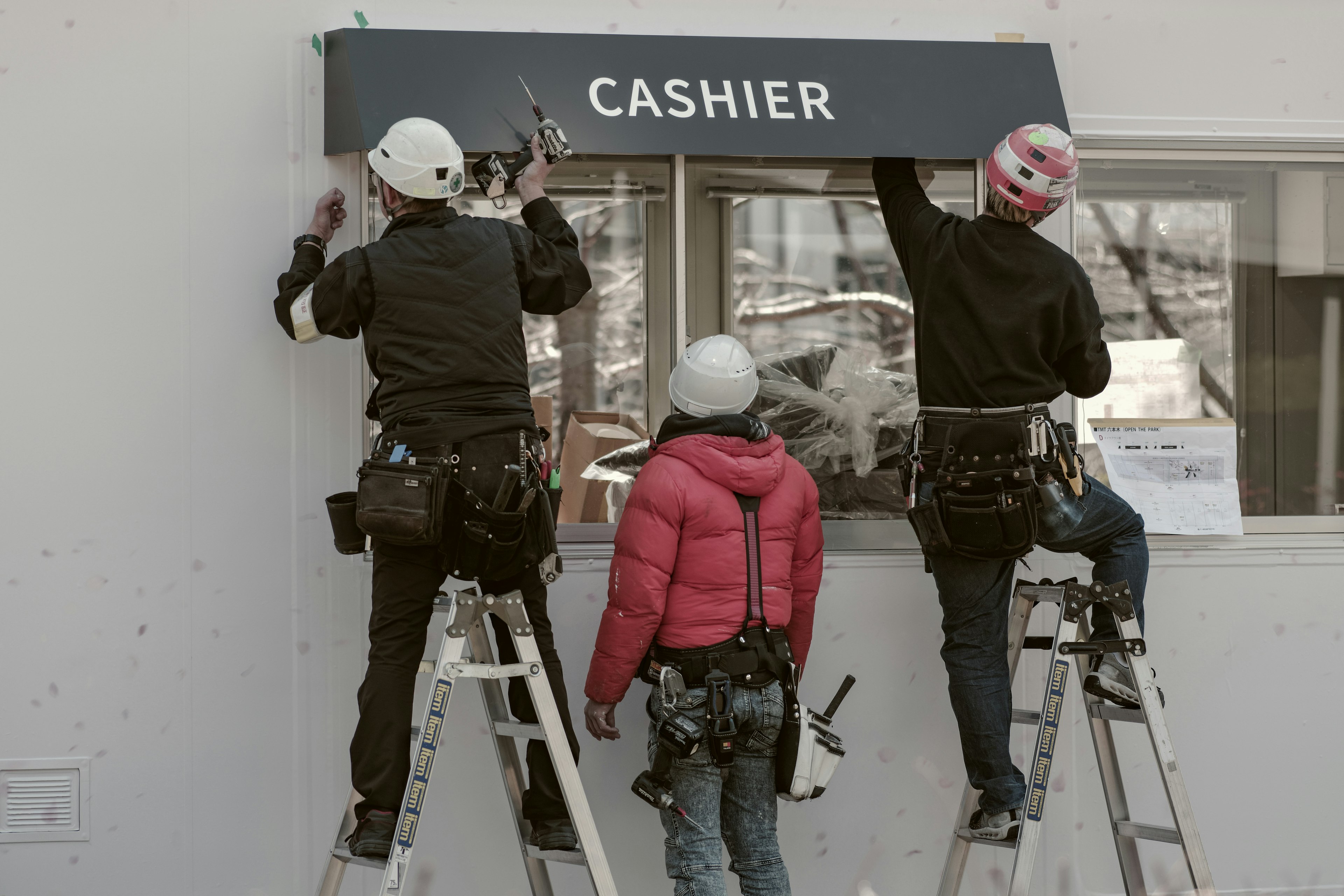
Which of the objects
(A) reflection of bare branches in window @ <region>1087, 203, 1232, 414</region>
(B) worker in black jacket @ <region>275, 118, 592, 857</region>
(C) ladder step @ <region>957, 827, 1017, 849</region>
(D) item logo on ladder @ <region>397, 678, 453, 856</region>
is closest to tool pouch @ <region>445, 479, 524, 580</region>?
(B) worker in black jacket @ <region>275, 118, 592, 857</region>

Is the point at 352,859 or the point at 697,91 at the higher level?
the point at 697,91

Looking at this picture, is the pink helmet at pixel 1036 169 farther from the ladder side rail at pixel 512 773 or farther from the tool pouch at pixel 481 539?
the ladder side rail at pixel 512 773

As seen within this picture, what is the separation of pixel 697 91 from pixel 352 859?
2.18 meters

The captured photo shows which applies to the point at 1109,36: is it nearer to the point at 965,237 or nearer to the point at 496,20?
the point at 965,237

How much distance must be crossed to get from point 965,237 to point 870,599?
1.10 m

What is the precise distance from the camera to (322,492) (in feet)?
10.2

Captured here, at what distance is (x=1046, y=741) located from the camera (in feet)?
8.80

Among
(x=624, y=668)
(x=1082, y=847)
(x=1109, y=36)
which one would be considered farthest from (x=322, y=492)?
(x=1109, y=36)

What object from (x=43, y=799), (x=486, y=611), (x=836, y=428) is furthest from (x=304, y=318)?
(x=836, y=428)

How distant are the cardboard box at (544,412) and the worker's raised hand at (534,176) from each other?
0.79 metres

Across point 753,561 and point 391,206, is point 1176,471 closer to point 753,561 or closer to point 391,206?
point 753,561

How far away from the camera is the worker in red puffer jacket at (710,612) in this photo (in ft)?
8.35

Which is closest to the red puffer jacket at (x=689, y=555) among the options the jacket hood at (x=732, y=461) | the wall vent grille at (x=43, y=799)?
the jacket hood at (x=732, y=461)

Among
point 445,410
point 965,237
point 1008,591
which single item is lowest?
point 1008,591
